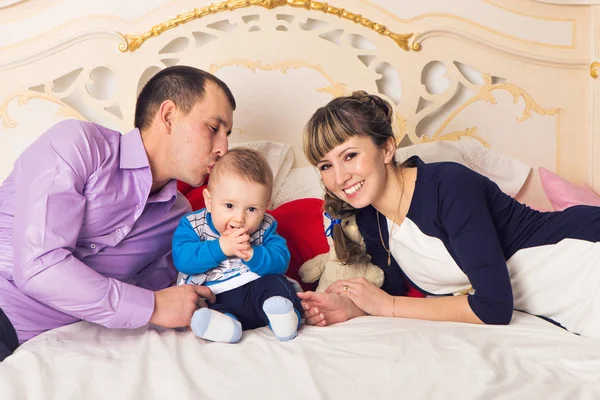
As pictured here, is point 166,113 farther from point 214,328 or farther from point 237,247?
point 214,328

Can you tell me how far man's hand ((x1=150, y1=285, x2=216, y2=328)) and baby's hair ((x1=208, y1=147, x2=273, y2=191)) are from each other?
34cm

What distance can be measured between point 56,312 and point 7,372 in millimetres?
414

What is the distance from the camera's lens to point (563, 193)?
8.23ft

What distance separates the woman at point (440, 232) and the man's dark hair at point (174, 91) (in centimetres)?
34

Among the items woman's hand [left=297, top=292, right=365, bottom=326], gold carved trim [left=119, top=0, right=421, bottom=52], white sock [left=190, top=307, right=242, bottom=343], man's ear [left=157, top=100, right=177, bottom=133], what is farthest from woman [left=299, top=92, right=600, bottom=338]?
gold carved trim [left=119, top=0, right=421, bottom=52]

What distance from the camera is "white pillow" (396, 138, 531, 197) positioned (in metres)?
2.43

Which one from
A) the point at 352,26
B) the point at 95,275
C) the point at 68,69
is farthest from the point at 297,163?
the point at 95,275

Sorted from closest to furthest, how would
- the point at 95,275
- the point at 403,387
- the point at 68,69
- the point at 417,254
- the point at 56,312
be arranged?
1. the point at 403,387
2. the point at 95,275
3. the point at 56,312
4. the point at 417,254
5. the point at 68,69

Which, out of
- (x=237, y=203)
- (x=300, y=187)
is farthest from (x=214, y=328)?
(x=300, y=187)

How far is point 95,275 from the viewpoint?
5.26 feet

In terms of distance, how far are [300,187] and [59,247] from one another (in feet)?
3.28

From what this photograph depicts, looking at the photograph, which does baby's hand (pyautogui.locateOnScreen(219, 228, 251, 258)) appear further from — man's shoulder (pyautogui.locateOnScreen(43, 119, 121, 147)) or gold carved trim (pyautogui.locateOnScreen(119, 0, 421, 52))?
gold carved trim (pyautogui.locateOnScreen(119, 0, 421, 52))

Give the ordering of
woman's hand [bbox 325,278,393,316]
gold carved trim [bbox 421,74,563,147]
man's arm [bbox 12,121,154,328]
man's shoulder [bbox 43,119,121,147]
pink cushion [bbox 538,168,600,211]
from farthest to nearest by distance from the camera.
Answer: gold carved trim [bbox 421,74,563,147]
pink cushion [bbox 538,168,600,211]
woman's hand [bbox 325,278,393,316]
man's shoulder [bbox 43,119,121,147]
man's arm [bbox 12,121,154,328]

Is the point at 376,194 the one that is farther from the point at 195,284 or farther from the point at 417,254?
the point at 195,284
